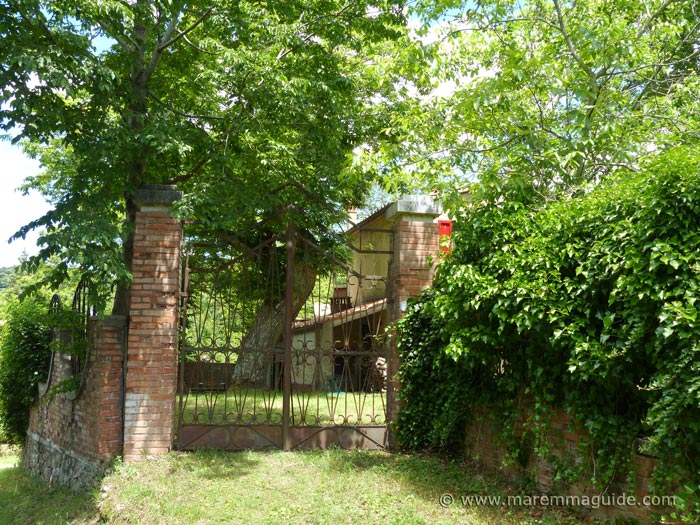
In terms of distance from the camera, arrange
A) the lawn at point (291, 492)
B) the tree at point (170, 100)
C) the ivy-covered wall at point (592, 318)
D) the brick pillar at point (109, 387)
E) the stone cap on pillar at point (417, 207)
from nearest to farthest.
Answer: the ivy-covered wall at point (592, 318), the lawn at point (291, 492), the tree at point (170, 100), the brick pillar at point (109, 387), the stone cap on pillar at point (417, 207)

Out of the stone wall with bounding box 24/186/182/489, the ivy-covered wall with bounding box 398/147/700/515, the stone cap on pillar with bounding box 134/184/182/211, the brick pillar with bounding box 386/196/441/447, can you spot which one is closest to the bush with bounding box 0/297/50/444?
the stone wall with bounding box 24/186/182/489

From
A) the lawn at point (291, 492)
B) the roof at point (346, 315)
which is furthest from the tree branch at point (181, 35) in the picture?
the lawn at point (291, 492)

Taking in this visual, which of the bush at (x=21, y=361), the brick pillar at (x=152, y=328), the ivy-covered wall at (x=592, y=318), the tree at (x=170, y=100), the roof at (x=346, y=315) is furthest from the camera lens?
the bush at (x=21, y=361)

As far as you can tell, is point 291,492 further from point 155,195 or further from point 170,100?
point 170,100

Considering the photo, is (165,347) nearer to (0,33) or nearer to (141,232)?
(141,232)

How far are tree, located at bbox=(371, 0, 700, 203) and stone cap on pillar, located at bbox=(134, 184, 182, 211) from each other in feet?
9.15

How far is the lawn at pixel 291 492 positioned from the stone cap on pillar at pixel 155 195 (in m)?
3.10

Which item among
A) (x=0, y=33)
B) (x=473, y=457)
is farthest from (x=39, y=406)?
(x=473, y=457)

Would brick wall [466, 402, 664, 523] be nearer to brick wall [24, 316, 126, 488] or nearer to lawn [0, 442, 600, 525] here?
lawn [0, 442, 600, 525]

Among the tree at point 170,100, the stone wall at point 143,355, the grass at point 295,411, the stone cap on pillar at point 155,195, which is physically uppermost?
the tree at point 170,100

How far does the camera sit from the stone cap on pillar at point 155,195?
713cm

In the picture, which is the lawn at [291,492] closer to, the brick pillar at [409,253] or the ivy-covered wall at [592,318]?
the ivy-covered wall at [592,318]

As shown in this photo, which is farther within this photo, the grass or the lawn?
the grass

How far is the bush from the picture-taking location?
1169 cm
